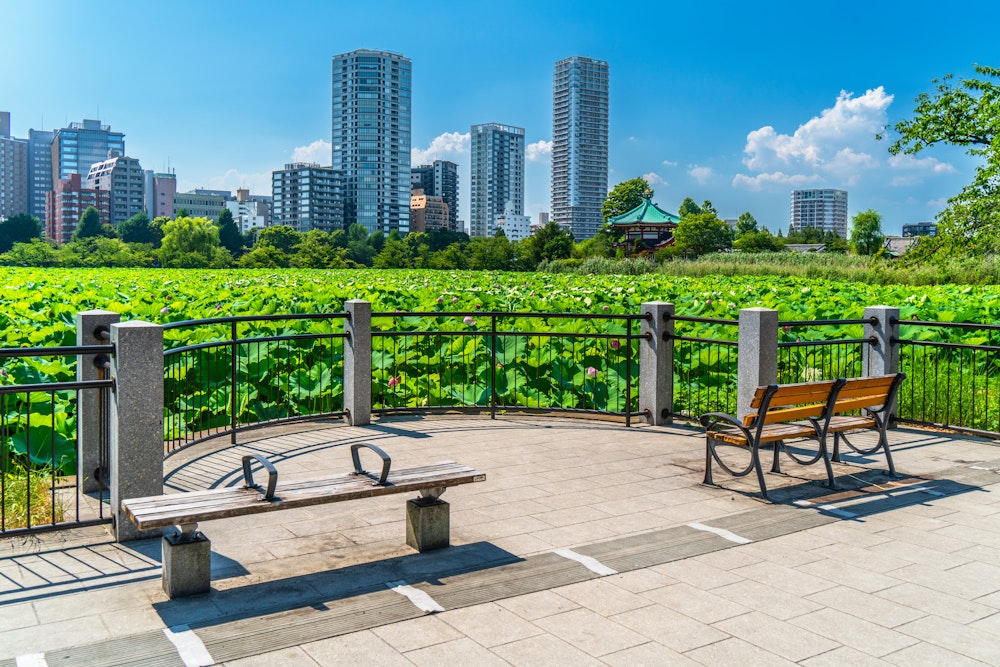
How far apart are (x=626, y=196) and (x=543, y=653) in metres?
128

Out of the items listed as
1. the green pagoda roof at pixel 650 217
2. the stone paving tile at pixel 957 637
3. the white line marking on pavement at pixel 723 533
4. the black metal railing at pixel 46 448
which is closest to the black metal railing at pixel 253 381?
the black metal railing at pixel 46 448

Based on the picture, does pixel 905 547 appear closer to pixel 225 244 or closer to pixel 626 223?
pixel 626 223

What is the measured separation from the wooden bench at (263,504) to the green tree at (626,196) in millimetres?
124905

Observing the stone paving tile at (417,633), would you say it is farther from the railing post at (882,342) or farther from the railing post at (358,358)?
the railing post at (882,342)

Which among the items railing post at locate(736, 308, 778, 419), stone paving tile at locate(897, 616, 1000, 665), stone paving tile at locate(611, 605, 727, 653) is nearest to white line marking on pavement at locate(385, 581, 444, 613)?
stone paving tile at locate(611, 605, 727, 653)

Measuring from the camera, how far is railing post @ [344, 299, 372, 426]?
930cm

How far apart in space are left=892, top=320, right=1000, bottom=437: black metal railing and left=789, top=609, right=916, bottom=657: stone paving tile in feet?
20.5

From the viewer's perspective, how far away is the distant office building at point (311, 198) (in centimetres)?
19638

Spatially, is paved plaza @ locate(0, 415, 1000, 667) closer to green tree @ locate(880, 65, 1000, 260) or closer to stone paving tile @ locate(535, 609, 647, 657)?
stone paving tile @ locate(535, 609, 647, 657)

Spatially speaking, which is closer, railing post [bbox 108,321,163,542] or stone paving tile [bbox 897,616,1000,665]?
stone paving tile [bbox 897,616,1000,665]

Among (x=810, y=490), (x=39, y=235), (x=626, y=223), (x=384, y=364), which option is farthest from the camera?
(x=39, y=235)

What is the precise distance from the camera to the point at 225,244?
490ft

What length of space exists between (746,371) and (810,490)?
202cm

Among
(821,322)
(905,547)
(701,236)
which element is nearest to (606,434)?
(821,322)
